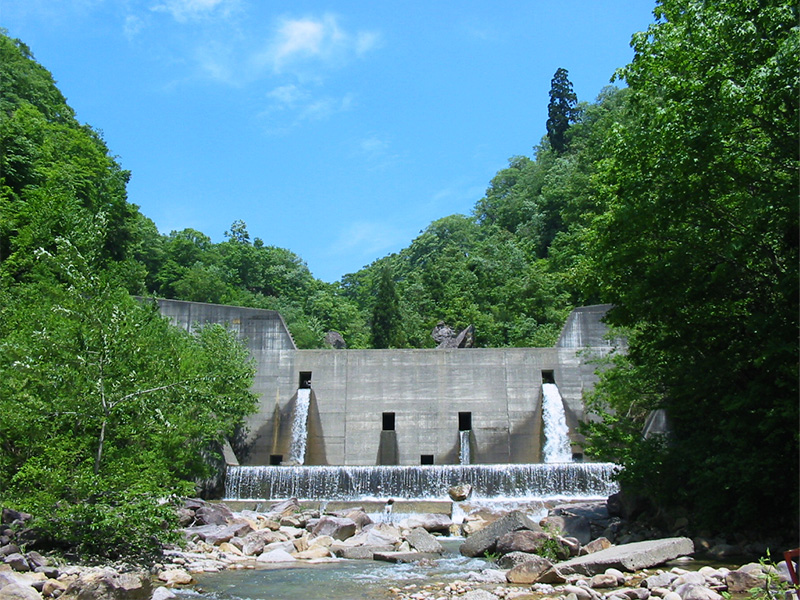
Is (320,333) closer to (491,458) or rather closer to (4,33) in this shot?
(491,458)

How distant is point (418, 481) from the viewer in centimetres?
1994

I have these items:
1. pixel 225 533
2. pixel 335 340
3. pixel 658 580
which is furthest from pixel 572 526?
pixel 335 340

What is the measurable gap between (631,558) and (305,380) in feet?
61.5

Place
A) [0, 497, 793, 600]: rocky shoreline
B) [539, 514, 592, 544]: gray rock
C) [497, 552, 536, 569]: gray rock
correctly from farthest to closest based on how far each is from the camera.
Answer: [539, 514, 592, 544]: gray rock
[497, 552, 536, 569]: gray rock
[0, 497, 793, 600]: rocky shoreline

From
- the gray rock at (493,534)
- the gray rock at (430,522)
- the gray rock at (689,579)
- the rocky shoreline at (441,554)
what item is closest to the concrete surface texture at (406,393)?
the rocky shoreline at (441,554)

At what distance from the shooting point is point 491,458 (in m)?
25.5

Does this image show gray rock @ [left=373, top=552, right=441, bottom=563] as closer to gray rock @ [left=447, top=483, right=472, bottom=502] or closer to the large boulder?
the large boulder

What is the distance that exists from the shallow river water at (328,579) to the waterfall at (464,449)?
1259 cm

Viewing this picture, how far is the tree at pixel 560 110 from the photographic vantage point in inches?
2968

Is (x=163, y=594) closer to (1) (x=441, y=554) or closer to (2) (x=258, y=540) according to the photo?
(2) (x=258, y=540)

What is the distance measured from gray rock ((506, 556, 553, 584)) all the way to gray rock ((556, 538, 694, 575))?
347mm

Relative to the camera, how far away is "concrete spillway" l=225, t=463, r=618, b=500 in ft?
63.6

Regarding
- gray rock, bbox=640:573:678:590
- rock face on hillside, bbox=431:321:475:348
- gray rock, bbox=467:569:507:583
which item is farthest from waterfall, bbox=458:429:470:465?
gray rock, bbox=640:573:678:590

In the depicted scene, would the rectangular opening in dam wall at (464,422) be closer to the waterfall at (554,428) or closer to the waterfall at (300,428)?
the waterfall at (554,428)
